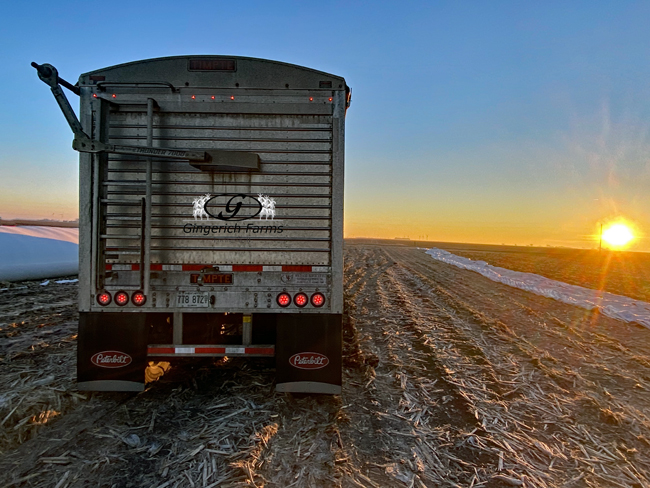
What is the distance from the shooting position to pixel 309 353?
436 centimetres

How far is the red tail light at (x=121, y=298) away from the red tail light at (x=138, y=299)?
7 cm

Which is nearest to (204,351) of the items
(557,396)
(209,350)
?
(209,350)

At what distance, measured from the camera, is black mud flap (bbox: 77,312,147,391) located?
426cm

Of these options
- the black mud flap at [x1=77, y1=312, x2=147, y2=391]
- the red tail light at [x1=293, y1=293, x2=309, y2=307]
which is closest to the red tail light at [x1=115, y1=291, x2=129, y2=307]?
the black mud flap at [x1=77, y1=312, x2=147, y2=391]

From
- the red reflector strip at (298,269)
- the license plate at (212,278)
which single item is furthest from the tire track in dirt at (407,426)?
the license plate at (212,278)

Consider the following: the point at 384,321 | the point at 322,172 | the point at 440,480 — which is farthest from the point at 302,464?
the point at 384,321

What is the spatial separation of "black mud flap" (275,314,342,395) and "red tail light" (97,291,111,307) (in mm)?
2022

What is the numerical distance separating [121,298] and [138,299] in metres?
0.20

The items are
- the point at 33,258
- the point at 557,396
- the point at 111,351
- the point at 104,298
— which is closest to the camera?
the point at 104,298

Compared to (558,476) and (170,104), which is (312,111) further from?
(558,476)

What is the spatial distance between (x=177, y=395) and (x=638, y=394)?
6.42m

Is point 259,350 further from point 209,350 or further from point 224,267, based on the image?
point 224,267

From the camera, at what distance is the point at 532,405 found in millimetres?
4648

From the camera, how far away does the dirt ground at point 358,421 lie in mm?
3166
